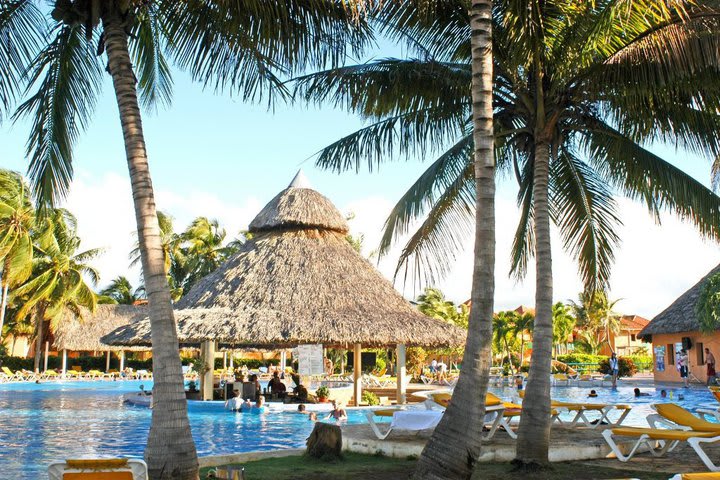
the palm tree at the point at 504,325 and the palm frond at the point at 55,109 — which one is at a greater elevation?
the palm frond at the point at 55,109

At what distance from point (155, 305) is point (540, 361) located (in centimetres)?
382

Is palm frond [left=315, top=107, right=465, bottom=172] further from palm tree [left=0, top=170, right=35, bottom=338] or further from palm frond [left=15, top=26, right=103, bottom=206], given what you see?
palm tree [left=0, top=170, right=35, bottom=338]

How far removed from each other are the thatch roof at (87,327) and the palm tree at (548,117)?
92.0ft

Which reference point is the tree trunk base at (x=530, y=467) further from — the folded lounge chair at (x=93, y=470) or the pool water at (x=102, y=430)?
the pool water at (x=102, y=430)

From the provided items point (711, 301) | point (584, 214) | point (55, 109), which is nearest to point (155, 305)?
point (55, 109)

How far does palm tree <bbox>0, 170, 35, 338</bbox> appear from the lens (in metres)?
26.5

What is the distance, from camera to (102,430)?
13.4 meters

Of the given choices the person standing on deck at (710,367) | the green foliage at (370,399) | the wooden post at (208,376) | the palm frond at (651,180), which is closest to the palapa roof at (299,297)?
the wooden post at (208,376)

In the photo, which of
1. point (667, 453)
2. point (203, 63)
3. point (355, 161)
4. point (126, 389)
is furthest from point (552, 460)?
point (126, 389)

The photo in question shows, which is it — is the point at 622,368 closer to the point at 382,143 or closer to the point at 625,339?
the point at 382,143

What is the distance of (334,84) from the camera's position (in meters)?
8.50

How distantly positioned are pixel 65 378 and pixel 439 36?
29005 millimetres

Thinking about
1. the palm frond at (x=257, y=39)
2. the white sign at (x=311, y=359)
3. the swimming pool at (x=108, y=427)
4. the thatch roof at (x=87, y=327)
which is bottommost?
the swimming pool at (x=108, y=427)

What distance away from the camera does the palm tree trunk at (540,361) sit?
6.86 metres
